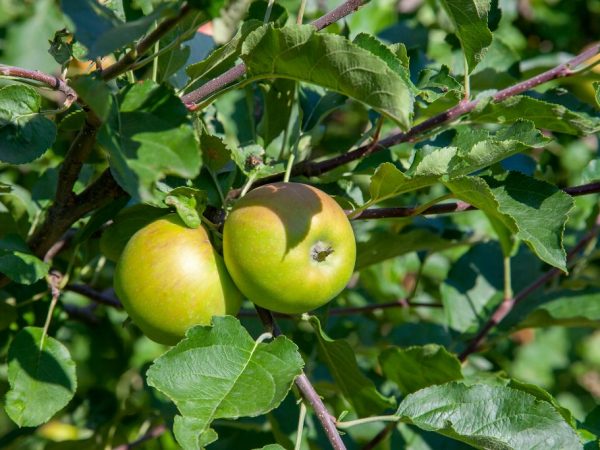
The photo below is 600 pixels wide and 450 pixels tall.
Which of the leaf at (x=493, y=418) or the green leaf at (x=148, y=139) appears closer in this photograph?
the green leaf at (x=148, y=139)

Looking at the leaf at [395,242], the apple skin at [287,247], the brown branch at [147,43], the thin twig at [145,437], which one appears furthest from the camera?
the thin twig at [145,437]

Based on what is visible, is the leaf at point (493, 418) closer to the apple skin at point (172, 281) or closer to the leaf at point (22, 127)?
the apple skin at point (172, 281)

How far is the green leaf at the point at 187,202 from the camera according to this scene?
0.89 metres

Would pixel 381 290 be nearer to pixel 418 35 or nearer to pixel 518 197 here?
pixel 418 35

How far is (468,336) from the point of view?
4.75 feet

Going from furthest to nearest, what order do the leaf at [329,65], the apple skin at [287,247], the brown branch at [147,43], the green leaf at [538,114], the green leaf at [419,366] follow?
the green leaf at [419,366] < the green leaf at [538,114] < the apple skin at [287,247] < the leaf at [329,65] < the brown branch at [147,43]

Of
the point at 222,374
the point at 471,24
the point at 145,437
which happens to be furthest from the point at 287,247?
the point at 145,437

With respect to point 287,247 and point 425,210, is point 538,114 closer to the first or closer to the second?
point 425,210

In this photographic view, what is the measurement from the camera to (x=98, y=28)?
0.75 metres

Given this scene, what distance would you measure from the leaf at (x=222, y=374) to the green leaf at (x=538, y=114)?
0.41 meters

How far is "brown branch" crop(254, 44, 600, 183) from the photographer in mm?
1028

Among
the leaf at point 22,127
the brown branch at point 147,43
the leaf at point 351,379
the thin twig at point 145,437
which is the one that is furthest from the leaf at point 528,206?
the thin twig at point 145,437

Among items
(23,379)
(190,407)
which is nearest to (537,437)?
(190,407)

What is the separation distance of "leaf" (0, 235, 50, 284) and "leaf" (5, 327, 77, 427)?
0.11 meters
